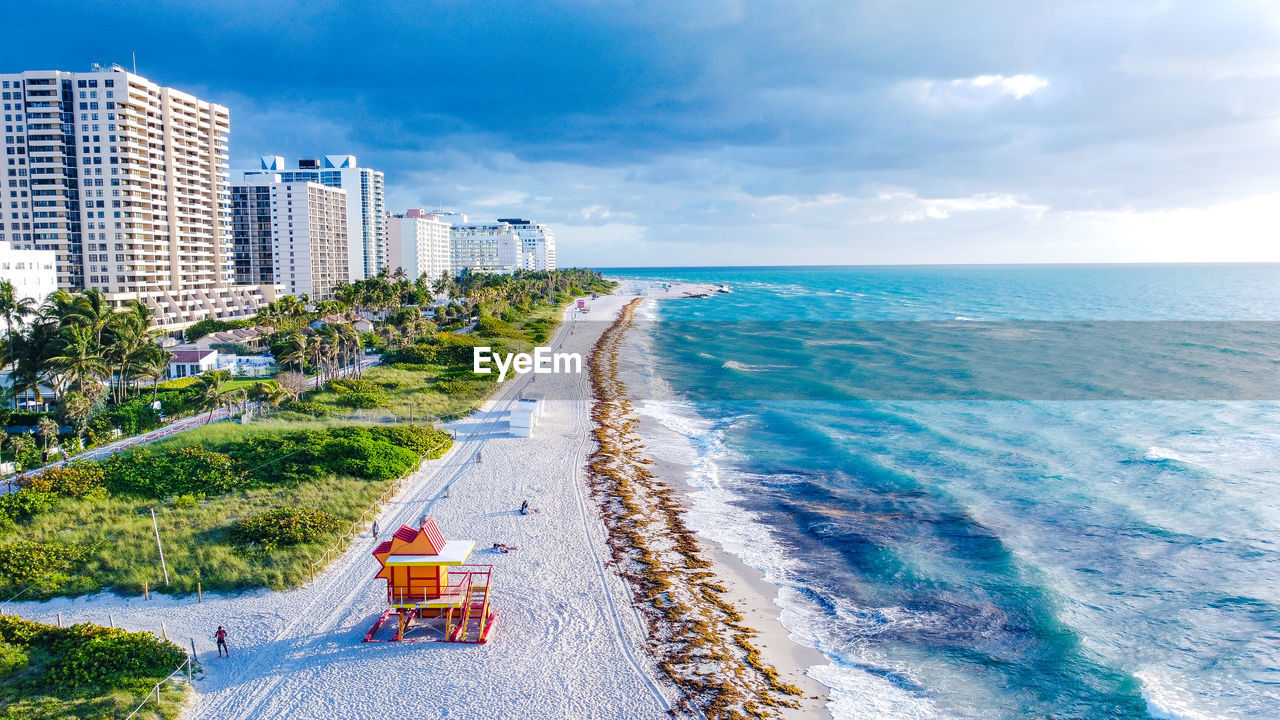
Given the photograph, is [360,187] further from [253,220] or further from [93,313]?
[93,313]

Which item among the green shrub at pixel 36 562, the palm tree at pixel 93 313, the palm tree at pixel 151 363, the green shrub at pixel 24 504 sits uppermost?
the palm tree at pixel 93 313

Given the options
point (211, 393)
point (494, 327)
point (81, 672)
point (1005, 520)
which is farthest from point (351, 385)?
point (1005, 520)

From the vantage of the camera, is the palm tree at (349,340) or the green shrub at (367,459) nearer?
the green shrub at (367,459)

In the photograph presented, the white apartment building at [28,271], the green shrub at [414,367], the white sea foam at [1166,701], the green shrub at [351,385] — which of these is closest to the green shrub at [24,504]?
the green shrub at [351,385]

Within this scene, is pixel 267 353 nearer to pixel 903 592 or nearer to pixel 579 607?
pixel 579 607

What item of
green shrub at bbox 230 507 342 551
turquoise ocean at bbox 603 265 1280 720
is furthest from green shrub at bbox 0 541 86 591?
turquoise ocean at bbox 603 265 1280 720

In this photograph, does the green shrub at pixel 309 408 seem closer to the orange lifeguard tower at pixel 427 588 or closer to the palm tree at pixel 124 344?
the palm tree at pixel 124 344

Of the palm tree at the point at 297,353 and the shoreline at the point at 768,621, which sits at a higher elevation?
the palm tree at the point at 297,353
